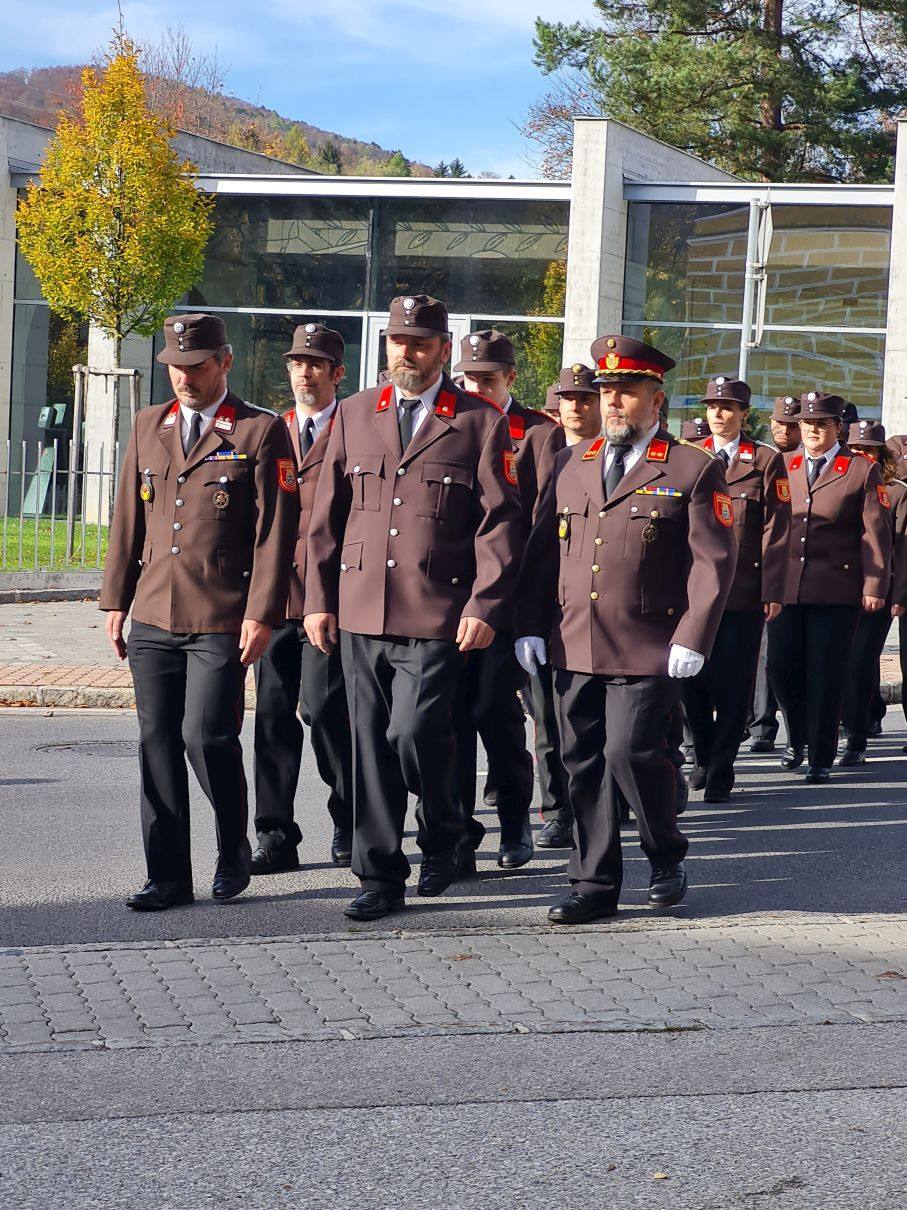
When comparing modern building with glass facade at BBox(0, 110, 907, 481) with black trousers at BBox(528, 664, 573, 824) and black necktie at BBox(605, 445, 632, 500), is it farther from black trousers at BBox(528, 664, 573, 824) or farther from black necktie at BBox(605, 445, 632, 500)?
black necktie at BBox(605, 445, 632, 500)

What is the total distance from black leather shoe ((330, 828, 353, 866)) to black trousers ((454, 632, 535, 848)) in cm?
51

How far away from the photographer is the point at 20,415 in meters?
28.8

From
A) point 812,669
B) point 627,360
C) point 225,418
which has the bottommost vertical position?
point 812,669

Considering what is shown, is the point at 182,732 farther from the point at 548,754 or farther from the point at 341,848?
the point at 548,754

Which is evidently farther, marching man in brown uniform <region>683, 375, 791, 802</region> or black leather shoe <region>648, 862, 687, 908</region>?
marching man in brown uniform <region>683, 375, 791, 802</region>

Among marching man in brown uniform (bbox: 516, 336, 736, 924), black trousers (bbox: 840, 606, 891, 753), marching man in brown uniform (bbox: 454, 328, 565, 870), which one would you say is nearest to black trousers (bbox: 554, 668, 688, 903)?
marching man in brown uniform (bbox: 516, 336, 736, 924)

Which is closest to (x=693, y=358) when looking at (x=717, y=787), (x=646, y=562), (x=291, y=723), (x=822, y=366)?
(x=822, y=366)

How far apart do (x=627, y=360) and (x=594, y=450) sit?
1.27 feet

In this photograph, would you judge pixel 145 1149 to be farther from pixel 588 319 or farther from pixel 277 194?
pixel 277 194

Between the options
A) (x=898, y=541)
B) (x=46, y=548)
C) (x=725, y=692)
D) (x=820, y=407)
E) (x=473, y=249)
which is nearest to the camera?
(x=725, y=692)

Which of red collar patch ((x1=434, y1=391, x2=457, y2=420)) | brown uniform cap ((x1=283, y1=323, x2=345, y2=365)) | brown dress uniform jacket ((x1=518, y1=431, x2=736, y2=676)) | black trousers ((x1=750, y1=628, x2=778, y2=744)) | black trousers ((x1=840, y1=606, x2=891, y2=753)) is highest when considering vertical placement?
brown uniform cap ((x1=283, y1=323, x2=345, y2=365))

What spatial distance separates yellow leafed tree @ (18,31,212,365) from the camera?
22625 mm

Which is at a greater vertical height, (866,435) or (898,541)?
(866,435)

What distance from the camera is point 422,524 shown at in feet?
20.2
